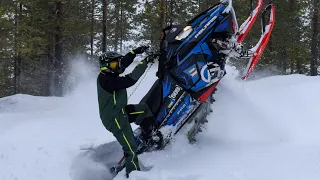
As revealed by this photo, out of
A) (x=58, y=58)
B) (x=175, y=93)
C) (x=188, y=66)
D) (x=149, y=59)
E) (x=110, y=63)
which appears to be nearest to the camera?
(x=110, y=63)

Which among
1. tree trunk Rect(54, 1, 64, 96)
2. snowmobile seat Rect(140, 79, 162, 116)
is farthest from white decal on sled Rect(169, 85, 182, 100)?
tree trunk Rect(54, 1, 64, 96)

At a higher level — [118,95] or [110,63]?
[110,63]

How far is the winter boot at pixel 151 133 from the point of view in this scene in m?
5.29

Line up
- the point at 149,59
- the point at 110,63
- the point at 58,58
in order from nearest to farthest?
the point at 110,63, the point at 149,59, the point at 58,58

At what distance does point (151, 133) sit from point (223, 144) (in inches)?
42.5

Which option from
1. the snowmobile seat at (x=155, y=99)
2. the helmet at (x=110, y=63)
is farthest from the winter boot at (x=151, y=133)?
the helmet at (x=110, y=63)

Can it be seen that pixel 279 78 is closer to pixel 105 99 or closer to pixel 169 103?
pixel 169 103

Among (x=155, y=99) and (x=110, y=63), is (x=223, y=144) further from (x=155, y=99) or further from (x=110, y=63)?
(x=110, y=63)

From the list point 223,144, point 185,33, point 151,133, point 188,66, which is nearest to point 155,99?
point 151,133

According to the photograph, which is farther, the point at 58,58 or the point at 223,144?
the point at 58,58

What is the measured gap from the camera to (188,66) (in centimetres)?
522

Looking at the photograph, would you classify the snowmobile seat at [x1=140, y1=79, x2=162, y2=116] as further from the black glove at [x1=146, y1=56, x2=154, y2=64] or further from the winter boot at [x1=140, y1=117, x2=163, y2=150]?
the black glove at [x1=146, y1=56, x2=154, y2=64]

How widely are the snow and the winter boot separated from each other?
0.14 meters

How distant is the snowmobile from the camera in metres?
5.20
